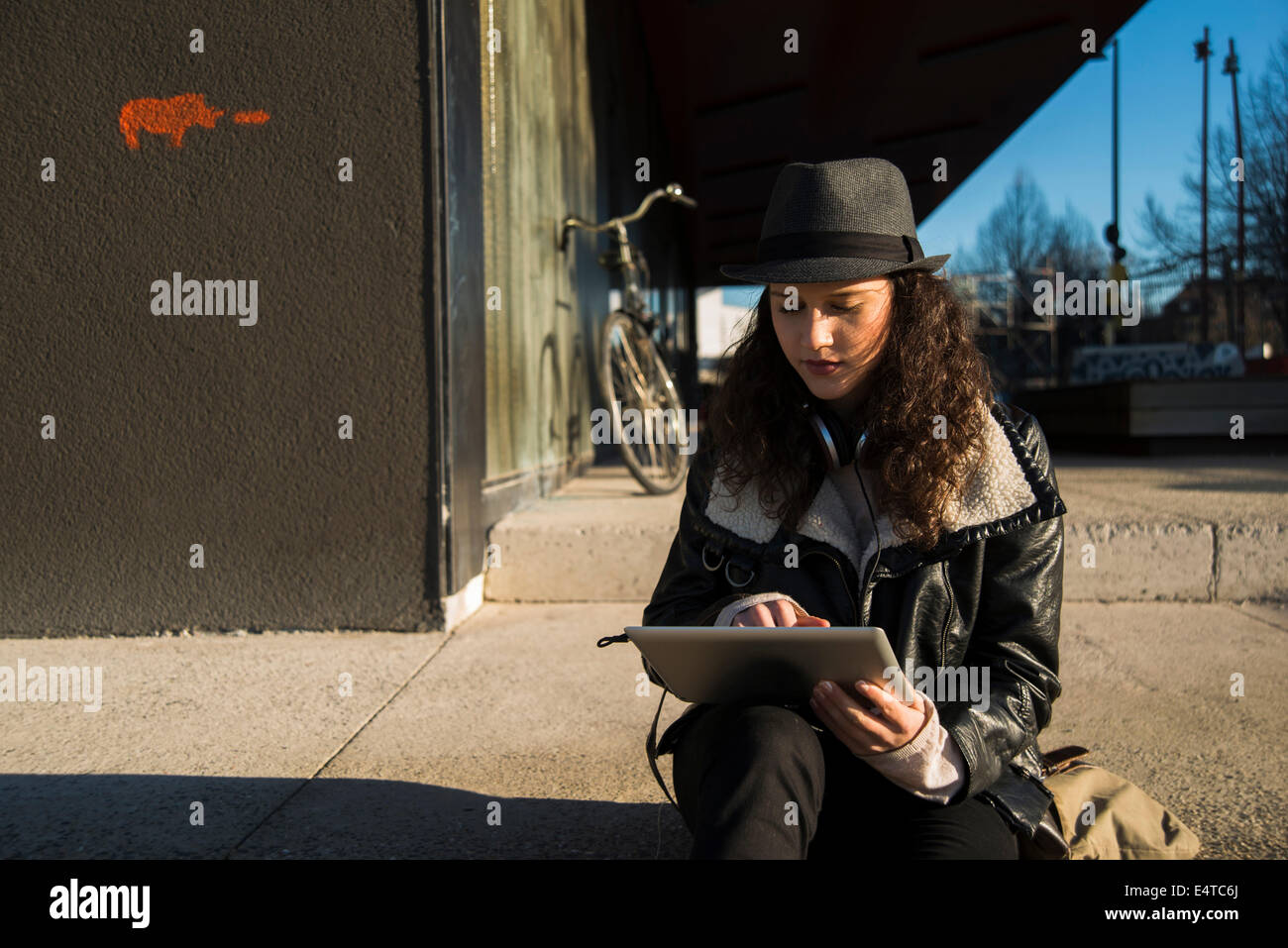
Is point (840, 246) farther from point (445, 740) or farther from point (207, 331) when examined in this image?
point (207, 331)

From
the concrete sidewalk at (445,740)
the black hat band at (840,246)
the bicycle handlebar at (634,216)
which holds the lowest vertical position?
the concrete sidewalk at (445,740)

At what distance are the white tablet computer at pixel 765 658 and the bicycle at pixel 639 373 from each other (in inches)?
161

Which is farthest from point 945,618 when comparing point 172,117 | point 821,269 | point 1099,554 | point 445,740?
point 172,117

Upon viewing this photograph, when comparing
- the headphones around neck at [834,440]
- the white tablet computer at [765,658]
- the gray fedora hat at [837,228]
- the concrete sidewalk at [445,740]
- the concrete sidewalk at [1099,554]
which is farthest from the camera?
the concrete sidewalk at [1099,554]

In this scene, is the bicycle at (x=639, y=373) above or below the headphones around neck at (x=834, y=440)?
above

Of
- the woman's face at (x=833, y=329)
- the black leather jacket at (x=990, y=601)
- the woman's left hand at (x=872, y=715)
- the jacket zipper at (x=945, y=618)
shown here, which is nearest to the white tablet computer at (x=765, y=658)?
the woman's left hand at (x=872, y=715)

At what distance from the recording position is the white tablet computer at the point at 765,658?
4.32 feet

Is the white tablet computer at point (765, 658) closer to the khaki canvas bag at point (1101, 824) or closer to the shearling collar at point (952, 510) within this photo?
the shearling collar at point (952, 510)

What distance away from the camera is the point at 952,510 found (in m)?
1.67

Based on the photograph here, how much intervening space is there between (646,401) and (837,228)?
4746 millimetres

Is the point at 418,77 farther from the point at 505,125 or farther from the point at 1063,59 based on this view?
the point at 1063,59

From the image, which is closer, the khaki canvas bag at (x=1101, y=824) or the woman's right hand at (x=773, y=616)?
the woman's right hand at (x=773, y=616)

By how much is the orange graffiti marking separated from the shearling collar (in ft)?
9.29

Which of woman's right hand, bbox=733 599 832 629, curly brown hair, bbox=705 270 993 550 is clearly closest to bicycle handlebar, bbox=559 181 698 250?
curly brown hair, bbox=705 270 993 550
